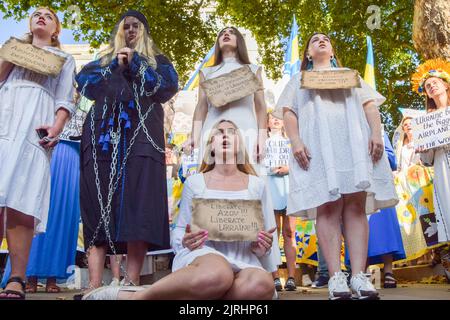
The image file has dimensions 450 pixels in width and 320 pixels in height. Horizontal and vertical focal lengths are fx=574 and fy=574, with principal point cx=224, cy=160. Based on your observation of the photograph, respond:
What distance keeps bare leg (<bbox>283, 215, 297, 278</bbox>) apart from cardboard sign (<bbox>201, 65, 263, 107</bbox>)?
6.28 ft

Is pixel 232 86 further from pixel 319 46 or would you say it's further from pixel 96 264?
pixel 96 264

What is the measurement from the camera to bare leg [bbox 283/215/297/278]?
5.77 m

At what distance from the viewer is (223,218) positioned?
3205 mm

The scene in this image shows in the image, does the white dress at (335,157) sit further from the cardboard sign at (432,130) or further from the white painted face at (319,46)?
the cardboard sign at (432,130)

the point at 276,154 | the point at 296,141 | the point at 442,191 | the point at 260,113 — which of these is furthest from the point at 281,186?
the point at 296,141

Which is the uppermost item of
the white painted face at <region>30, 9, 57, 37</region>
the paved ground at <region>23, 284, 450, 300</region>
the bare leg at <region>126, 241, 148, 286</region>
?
the white painted face at <region>30, 9, 57, 37</region>

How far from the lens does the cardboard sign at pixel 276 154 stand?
20.0 ft

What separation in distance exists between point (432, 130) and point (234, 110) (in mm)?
2027

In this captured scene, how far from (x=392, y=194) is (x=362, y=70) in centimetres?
1078

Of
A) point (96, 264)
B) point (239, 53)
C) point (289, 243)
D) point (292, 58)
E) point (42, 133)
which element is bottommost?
point (96, 264)

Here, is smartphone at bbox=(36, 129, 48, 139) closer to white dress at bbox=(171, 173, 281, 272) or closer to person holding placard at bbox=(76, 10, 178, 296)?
person holding placard at bbox=(76, 10, 178, 296)

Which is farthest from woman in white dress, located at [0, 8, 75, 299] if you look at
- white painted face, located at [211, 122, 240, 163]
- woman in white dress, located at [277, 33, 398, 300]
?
woman in white dress, located at [277, 33, 398, 300]

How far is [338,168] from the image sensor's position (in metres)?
3.86

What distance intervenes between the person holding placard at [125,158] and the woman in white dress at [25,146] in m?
0.23
